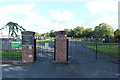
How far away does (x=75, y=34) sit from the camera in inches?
2381

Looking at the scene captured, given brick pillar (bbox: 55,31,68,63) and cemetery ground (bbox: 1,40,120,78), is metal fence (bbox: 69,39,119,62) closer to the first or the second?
brick pillar (bbox: 55,31,68,63)

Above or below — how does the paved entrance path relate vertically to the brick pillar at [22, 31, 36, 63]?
below

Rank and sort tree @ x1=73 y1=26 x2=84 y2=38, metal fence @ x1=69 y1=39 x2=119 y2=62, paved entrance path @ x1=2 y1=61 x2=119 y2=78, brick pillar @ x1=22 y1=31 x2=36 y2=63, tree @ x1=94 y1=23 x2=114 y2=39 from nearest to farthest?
paved entrance path @ x1=2 y1=61 x2=119 y2=78 → brick pillar @ x1=22 y1=31 x2=36 y2=63 → metal fence @ x1=69 y1=39 x2=119 y2=62 → tree @ x1=94 y1=23 x2=114 y2=39 → tree @ x1=73 y1=26 x2=84 y2=38

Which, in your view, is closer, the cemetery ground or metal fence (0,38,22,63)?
the cemetery ground

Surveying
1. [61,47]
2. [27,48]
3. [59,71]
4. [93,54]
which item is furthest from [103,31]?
[59,71]

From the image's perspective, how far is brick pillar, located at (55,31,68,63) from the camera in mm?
6797

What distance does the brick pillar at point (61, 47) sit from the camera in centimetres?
680

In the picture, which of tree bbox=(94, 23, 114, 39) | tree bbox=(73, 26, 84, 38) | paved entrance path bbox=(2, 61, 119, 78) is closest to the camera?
paved entrance path bbox=(2, 61, 119, 78)

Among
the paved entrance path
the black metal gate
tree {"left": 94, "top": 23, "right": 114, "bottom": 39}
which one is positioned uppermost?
tree {"left": 94, "top": 23, "right": 114, "bottom": 39}

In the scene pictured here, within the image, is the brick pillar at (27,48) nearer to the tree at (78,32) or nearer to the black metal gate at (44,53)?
the black metal gate at (44,53)

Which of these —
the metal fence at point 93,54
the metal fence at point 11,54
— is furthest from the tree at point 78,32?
the metal fence at point 11,54

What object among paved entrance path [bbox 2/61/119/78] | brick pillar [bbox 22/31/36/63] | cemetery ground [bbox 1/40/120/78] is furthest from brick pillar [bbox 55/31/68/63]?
brick pillar [bbox 22/31/36/63]

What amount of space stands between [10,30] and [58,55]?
582 cm

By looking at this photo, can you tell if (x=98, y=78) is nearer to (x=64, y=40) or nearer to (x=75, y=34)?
(x=64, y=40)
